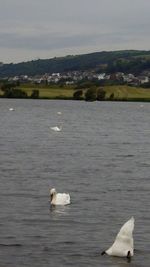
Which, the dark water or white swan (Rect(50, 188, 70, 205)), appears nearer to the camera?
the dark water

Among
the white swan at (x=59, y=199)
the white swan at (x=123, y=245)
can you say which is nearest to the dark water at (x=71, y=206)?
the white swan at (x=123, y=245)

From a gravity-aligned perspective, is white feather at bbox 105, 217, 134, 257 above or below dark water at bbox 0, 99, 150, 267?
above

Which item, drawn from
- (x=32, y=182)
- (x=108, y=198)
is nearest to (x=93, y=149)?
(x=32, y=182)

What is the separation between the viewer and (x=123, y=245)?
62.2 feet

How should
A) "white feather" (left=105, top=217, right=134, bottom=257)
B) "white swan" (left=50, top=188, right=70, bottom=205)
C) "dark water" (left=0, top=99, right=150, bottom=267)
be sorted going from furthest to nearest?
1. "white swan" (left=50, top=188, right=70, bottom=205)
2. "dark water" (left=0, top=99, right=150, bottom=267)
3. "white feather" (left=105, top=217, right=134, bottom=257)

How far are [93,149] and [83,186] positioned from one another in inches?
833

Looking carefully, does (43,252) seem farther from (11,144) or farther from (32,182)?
(11,144)

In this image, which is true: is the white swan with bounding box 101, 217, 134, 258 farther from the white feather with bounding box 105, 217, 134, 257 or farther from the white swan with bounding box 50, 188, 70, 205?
the white swan with bounding box 50, 188, 70, 205

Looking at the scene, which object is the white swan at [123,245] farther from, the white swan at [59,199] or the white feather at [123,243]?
the white swan at [59,199]

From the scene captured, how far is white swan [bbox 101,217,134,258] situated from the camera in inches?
727

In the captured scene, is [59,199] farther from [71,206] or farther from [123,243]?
[123,243]

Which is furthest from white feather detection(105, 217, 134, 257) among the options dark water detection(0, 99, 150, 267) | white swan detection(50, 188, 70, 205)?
white swan detection(50, 188, 70, 205)

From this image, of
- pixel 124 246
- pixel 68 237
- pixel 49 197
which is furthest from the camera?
pixel 49 197

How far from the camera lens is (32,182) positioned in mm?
32188
